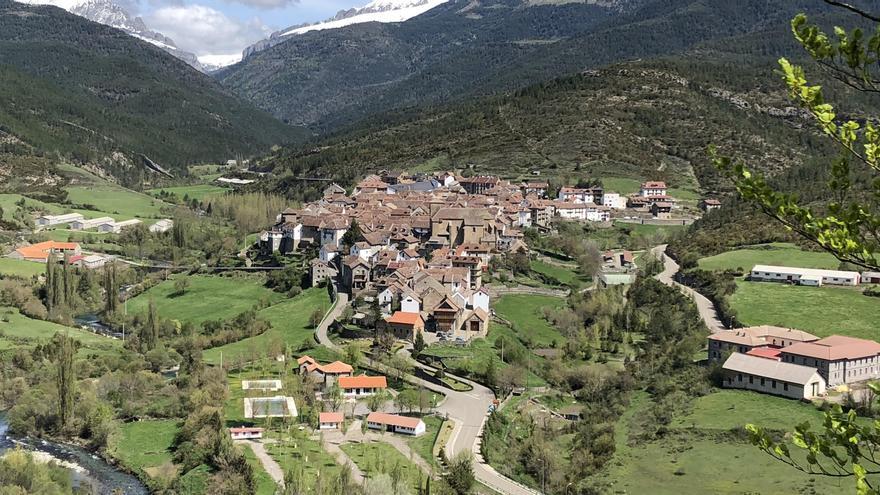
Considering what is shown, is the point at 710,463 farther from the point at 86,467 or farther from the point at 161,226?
the point at 161,226

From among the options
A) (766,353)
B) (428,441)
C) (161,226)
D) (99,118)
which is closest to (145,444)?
(428,441)

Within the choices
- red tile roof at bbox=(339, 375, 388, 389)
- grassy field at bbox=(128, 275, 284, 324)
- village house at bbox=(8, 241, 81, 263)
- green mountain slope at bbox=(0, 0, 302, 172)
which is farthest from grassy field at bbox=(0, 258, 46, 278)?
green mountain slope at bbox=(0, 0, 302, 172)

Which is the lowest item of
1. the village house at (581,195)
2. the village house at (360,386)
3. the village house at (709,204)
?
the village house at (360,386)

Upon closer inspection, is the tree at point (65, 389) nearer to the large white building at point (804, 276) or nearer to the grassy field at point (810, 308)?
the grassy field at point (810, 308)

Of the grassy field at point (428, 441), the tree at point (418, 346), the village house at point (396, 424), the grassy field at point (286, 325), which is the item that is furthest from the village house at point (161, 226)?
the grassy field at point (428, 441)

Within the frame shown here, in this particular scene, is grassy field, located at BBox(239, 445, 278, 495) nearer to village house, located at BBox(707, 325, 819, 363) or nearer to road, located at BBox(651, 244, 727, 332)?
village house, located at BBox(707, 325, 819, 363)

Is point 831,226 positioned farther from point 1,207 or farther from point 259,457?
point 1,207
